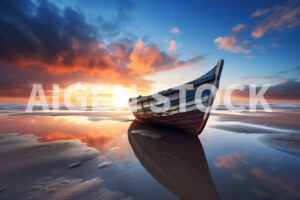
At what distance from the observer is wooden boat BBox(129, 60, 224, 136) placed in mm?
4680

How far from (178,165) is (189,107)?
8.83ft

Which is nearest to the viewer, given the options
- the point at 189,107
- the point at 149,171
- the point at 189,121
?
the point at 149,171

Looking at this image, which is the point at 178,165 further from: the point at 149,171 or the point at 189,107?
the point at 189,107

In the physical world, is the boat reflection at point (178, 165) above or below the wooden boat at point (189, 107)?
below

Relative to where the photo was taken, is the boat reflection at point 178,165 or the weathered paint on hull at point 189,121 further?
the weathered paint on hull at point 189,121

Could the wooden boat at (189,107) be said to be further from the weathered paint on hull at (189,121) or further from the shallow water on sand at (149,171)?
the shallow water on sand at (149,171)

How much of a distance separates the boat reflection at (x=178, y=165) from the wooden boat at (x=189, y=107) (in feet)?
2.80

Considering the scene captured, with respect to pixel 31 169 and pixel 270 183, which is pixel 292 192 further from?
pixel 31 169

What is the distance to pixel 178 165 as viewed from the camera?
3221 millimetres

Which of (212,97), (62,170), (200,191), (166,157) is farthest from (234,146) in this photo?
(62,170)

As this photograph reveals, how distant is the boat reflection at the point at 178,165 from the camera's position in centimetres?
229

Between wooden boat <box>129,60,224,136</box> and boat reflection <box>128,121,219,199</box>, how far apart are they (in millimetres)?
853

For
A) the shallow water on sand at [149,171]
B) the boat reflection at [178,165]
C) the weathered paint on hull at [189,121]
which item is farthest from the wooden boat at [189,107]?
the shallow water on sand at [149,171]

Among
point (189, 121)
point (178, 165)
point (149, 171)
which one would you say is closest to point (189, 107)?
point (189, 121)
